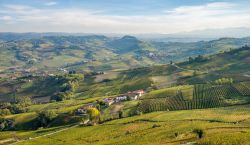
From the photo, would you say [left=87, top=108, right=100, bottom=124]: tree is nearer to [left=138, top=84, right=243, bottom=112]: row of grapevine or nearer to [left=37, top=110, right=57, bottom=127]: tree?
[left=138, top=84, right=243, bottom=112]: row of grapevine

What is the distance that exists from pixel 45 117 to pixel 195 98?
A: 7639 cm

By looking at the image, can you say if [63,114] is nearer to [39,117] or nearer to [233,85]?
[39,117]

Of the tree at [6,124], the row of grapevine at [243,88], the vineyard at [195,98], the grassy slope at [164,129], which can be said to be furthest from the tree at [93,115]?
the row of grapevine at [243,88]

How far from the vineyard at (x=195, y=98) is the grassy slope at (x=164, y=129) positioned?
13.6 meters

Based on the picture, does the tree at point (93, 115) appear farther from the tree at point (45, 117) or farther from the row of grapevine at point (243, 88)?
the row of grapevine at point (243, 88)

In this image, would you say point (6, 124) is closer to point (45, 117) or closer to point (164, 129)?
point (45, 117)

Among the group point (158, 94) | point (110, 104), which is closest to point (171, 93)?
point (158, 94)

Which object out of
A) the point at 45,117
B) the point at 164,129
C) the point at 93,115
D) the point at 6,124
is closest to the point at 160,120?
the point at 164,129

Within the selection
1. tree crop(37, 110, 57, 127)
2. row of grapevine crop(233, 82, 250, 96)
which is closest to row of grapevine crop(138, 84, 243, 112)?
row of grapevine crop(233, 82, 250, 96)

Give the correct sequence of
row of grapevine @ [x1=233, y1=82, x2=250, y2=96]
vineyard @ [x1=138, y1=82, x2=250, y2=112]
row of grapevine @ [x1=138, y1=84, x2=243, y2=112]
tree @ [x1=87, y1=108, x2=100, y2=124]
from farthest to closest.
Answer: row of grapevine @ [x1=233, y1=82, x2=250, y2=96], vineyard @ [x1=138, y1=82, x2=250, y2=112], row of grapevine @ [x1=138, y1=84, x2=243, y2=112], tree @ [x1=87, y1=108, x2=100, y2=124]

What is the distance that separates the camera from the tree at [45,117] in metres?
174

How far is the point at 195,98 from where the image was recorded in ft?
575

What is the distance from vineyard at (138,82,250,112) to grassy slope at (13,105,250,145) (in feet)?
44.6

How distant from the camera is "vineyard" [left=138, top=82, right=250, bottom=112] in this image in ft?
533
